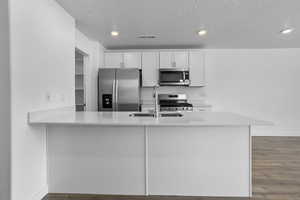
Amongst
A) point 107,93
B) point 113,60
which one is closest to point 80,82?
point 107,93

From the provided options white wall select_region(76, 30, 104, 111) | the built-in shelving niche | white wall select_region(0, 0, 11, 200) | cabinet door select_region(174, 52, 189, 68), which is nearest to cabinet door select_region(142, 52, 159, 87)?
cabinet door select_region(174, 52, 189, 68)

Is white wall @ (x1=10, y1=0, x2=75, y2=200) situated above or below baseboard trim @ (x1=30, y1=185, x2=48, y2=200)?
above

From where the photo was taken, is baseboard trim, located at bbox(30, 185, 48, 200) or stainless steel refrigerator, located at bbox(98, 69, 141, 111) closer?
baseboard trim, located at bbox(30, 185, 48, 200)

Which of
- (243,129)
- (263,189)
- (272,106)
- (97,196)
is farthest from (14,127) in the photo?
(272,106)

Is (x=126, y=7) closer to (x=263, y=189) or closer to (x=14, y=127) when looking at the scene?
(x=14, y=127)

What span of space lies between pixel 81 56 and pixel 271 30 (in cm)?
363

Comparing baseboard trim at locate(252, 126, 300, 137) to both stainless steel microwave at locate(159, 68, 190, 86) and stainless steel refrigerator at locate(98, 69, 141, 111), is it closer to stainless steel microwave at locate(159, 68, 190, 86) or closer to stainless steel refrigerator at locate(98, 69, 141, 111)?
stainless steel microwave at locate(159, 68, 190, 86)

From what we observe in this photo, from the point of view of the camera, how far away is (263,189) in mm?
2707

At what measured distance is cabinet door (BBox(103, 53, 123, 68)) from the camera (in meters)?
5.25

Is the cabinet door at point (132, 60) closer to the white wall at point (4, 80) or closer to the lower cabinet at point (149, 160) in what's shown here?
the lower cabinet at point (149, 160)

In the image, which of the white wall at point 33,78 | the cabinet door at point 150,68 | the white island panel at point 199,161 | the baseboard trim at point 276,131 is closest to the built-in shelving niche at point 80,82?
the cabinet door at point 150,68

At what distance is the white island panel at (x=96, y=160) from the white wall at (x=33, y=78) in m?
0.15

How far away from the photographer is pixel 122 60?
5234 mm

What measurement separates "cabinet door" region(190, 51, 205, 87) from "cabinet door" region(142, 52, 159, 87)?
83cm
